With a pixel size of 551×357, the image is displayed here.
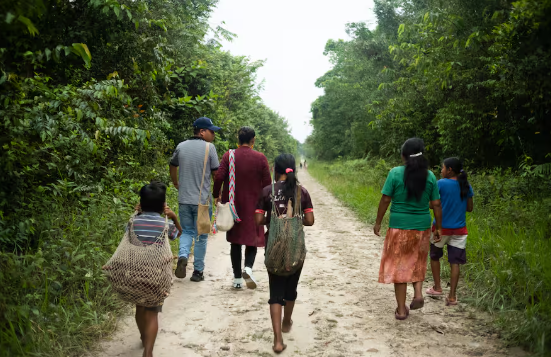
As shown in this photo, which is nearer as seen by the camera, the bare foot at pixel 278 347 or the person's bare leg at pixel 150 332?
the person's bare leg at pixel 150 332

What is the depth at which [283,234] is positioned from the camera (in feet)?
13.1

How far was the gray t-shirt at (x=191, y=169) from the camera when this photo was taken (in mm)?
5914

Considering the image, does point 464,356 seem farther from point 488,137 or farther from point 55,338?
point 488,137

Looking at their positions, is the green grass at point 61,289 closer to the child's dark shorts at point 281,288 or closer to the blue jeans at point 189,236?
the blue jeans at point 189,236

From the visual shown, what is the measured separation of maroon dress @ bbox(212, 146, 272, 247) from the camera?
5695 millimetres

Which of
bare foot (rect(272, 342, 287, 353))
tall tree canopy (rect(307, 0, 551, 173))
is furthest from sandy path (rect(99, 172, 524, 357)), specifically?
tall tree canopy (rect(307, 0, 551, 173))

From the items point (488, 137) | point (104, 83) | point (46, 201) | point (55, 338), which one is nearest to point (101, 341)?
point (55, 338)

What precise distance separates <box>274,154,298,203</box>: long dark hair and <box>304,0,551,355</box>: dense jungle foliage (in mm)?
2234

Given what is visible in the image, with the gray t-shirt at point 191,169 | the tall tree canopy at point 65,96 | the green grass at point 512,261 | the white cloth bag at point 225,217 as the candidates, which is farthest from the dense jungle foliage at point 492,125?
the tall tree canopy at point 65,96

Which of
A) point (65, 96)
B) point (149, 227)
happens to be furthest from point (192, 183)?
point (149, 227)

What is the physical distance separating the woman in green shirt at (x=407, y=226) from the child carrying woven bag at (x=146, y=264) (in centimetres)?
224

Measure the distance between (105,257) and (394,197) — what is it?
3489 mm

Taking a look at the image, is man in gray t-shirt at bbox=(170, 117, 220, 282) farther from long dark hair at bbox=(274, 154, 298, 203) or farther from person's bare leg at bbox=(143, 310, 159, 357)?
person's bare leg at bbox=(143, 310, 159, 357)

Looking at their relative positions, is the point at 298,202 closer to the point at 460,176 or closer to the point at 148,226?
the point at 148,226
